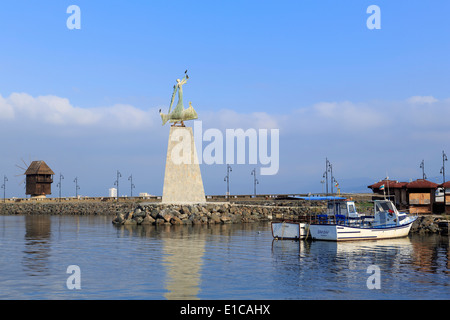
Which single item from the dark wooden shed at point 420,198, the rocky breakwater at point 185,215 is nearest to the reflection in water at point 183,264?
the rocky breakwater at point 185,215

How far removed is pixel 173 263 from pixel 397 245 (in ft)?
59.8

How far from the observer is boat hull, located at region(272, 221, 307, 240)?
39250mm

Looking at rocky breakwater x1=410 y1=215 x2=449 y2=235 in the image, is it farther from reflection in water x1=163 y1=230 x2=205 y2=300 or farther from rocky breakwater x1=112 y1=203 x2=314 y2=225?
A: rocky breakwater x1=112 y1=203 x2=314 y2=225

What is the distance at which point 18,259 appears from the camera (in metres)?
28.4

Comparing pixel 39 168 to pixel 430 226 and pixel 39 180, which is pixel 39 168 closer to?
pixel 39 180

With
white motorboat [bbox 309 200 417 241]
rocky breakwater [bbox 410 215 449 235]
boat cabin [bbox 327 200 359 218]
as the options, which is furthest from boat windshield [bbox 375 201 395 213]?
rocky breakwater [bbox 410 215 449 235]

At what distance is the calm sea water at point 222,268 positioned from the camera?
747 inches

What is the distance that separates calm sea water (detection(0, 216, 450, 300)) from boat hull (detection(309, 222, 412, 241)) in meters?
0.73

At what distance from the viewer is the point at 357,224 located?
39812 millimetres

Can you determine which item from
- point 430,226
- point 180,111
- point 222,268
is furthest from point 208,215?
point 222,268

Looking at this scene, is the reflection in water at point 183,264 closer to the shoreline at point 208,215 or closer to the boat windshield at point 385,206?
the boat windshield at point 385,206

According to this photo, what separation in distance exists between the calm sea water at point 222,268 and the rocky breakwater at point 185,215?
60.8ft
